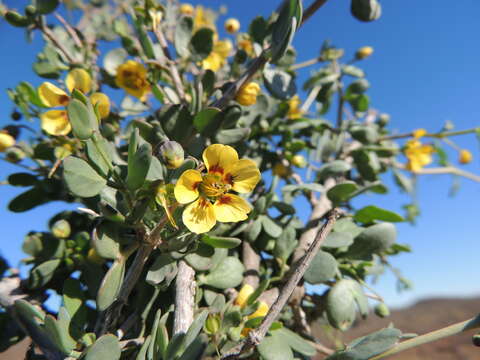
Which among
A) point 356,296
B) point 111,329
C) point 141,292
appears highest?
point 356,296

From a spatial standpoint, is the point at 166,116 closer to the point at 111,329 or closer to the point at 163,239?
the point at 163,239

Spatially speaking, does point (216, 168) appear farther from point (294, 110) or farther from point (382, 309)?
point (382, 309)

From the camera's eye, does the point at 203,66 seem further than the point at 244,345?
Yes

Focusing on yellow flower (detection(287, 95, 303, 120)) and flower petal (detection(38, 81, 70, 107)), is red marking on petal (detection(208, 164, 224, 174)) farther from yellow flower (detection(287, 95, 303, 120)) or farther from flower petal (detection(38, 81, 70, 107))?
yellow flower (detection(287, 95, 303, 120))

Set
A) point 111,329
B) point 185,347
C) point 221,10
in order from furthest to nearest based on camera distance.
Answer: point 221,10
point 111,329
point 185,347

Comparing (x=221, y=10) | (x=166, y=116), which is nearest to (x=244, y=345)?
(x=166, y=116)

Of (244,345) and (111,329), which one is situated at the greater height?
(244,345)
